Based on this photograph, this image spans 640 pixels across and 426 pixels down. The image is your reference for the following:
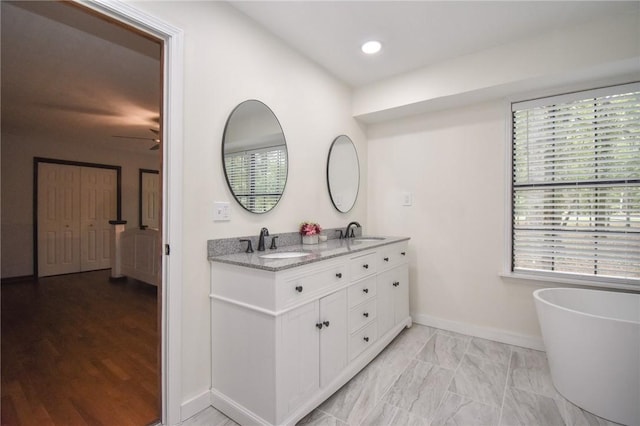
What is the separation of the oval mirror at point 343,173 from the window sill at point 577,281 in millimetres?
1554

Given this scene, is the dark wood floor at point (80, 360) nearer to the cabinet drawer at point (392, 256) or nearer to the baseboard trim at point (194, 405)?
the baseboard trim at point (194, 405)

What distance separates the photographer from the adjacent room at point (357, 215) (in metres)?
1.59

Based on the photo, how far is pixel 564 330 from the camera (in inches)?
69.4

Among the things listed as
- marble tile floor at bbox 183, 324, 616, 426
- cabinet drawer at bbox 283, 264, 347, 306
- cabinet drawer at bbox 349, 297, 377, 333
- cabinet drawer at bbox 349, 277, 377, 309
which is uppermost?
cabinet drawer at bbox 283, 264, 347, 306

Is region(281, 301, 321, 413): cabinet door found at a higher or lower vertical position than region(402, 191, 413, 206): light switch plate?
lower

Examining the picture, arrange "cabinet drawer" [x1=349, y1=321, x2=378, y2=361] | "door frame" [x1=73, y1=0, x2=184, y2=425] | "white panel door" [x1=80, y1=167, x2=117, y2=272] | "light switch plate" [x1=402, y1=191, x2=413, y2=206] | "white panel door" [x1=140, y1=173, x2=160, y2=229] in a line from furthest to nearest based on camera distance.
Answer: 1. "white panel door" [x1=140, y1=173, x2=160, y2=229]
2. "white panel door" [x1=80, y1=167, x2=117, y2=272]
3. "light switch plate" [x1=402, y1=191, x2=413, y2=206]
4. "cabinet drawer" [x1=349, y1=321, x2=378, y2=361]
5. "door frame" [x1=73, y1=0, x2=184, y2=425]

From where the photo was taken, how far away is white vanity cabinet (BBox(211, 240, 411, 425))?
4.78 ft

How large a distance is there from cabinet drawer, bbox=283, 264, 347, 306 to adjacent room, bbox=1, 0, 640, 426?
0.01 meters

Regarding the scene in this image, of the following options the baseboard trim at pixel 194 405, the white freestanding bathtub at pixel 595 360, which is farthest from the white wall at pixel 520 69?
the baseboard trim at pixel 194 405

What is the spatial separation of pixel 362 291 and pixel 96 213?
589 cm

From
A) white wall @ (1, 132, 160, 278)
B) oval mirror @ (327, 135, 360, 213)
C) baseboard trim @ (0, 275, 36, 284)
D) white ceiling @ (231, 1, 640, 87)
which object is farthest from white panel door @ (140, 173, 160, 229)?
white ceiling @ (231, 1, 640, 87)

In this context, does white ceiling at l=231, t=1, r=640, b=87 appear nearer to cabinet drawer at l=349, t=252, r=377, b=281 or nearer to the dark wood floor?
cabinet drawer at l=349, t=252, r=377, b=281

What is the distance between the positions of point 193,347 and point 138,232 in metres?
3.42

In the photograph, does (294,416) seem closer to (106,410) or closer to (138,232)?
(106,410)
